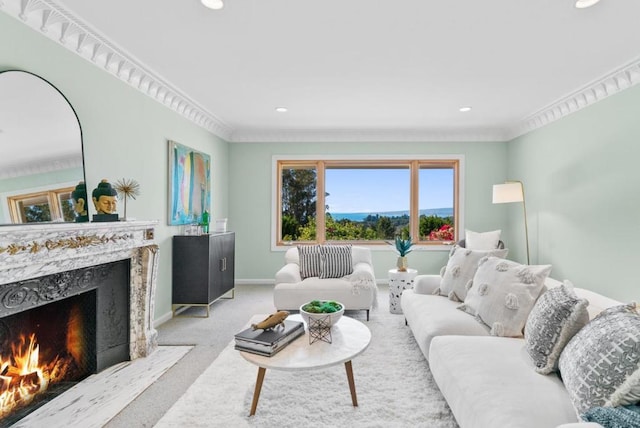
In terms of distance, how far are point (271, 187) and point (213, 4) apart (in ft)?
11.6

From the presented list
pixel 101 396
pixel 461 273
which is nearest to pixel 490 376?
pixel 461 273

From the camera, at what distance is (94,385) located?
230 centimetres

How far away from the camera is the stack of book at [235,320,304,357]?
1902 millimetres

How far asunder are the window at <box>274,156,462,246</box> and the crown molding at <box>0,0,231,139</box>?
87.7 inches

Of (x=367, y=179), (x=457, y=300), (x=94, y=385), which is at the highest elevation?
(x=367, y=179)

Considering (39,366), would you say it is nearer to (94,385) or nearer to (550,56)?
(94,385)

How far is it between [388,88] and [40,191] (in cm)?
304

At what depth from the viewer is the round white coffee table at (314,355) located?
180cm

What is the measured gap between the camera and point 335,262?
396 centimetres

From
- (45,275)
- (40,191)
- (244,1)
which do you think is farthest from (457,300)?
(40,191)

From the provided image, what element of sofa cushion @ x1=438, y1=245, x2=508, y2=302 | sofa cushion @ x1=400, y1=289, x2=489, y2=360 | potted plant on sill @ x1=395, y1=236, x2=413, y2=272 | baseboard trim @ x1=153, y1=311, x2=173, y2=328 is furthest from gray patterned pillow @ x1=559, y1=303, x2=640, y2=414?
baseboard trim @ x1=153, y1=311, x2=173, y2=328

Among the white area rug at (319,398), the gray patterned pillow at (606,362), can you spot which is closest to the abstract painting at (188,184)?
the white area rug at (319,398)

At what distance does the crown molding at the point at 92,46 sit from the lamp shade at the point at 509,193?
404 centimetres

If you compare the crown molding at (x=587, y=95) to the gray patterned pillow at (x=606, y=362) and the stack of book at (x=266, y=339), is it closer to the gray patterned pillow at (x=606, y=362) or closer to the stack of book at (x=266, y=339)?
the gray patterned pillow at (x=606, y=362)
